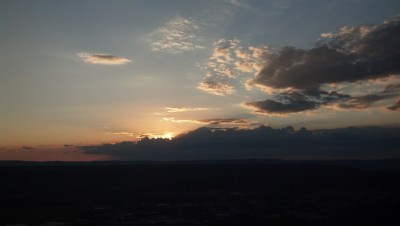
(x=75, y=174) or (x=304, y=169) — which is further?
(x=304, y=169)

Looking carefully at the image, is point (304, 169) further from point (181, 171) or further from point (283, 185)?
point (181, 171)

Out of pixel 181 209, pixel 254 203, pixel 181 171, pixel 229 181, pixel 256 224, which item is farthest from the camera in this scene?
pixel 181 171

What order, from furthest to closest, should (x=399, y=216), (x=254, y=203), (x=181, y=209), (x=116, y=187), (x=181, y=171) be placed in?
(x=181, y=171)
(x=116, y=187)
(x=254, y=203)
(x=181, y=209)
(x=399, y=216)

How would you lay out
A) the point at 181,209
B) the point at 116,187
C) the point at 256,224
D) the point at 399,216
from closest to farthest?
the point at 256,224
the point at 399,216
the point at 181,209
the point at 116,187

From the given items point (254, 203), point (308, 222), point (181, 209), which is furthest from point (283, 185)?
point (308, 222)

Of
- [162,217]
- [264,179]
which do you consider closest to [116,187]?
[264,179]

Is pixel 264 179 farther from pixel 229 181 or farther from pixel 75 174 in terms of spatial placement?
pixel 75 174
